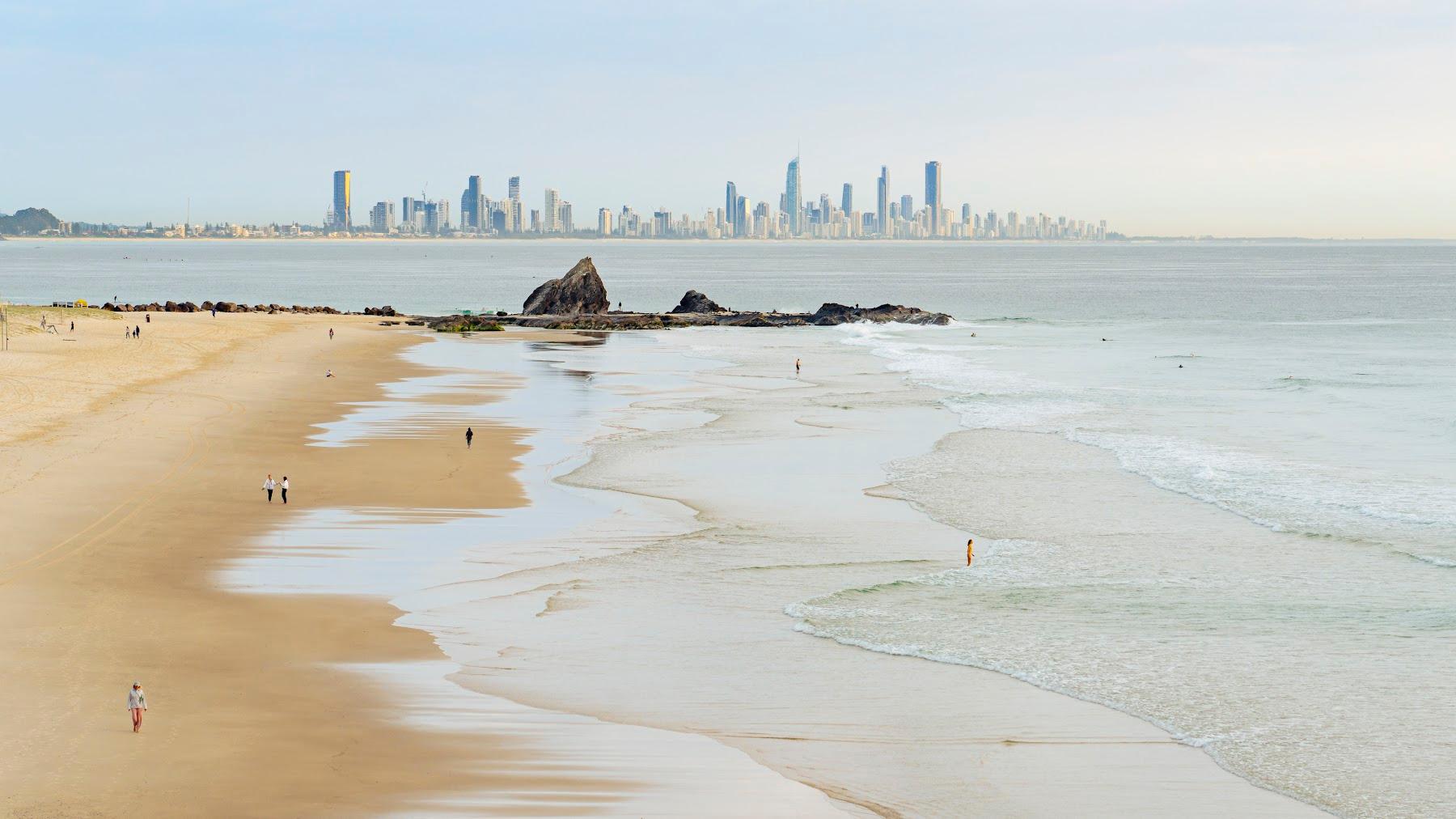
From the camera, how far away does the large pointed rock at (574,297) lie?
110 metres

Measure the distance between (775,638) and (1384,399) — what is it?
45650 mm

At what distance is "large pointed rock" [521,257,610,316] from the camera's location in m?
110

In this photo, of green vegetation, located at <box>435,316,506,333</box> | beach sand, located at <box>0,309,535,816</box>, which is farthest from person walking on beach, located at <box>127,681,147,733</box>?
green vegetation, located at <box>435,316,506,333</box>

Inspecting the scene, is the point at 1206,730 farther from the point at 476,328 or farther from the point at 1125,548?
the point at 476,328

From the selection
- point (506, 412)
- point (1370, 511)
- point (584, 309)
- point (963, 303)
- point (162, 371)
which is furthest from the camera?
point (963, 303)

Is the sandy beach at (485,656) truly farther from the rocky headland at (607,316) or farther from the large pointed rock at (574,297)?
the large pointed rock at (574,297)

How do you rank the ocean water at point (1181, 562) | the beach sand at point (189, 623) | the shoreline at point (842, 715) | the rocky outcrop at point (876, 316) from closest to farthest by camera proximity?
1. the beach sand at point (189, 623)
2. the shoreline at point (842, 715)
3. the ocean water at point (1181, 562)
4. the rocky outcrop at point (876, 316)

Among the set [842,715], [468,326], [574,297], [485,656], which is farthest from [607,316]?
[842,715]

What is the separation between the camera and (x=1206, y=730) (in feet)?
61.0

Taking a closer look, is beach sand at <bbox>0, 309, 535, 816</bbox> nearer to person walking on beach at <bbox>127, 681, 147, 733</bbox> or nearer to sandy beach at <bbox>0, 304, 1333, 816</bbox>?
sandy beach at <bbox>0, 304, 1333, 816</bbox>

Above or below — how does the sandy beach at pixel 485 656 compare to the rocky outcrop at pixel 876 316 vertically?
below

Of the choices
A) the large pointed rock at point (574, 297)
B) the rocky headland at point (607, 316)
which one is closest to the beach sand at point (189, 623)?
the rocky headland at point (607, 316)

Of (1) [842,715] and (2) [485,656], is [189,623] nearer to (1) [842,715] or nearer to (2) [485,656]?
(2) [485,656]

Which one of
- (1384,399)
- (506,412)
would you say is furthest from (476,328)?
(1384,399)
